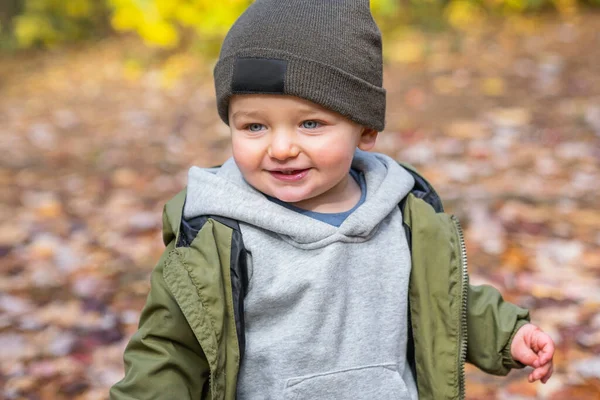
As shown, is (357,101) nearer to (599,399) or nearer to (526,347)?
(526,347)

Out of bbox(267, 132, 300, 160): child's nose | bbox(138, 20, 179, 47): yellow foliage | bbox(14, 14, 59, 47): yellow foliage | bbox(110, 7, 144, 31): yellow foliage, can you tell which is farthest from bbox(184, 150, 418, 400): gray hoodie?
bbox(14, 14, 59, 47): yellow foliage

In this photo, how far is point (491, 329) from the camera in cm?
221

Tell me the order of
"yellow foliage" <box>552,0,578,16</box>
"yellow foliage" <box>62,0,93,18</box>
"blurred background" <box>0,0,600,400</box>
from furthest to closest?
"yellow foliage" <box>62,0,93,18</box>
"yellow foliage" <box>552,0,578,16</box>
"blurred background" <box>0,0,600,400</box>

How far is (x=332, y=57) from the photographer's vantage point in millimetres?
1897

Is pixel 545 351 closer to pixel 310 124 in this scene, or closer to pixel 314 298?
pixel 314 298

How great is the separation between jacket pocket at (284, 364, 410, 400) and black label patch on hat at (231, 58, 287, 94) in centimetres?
79

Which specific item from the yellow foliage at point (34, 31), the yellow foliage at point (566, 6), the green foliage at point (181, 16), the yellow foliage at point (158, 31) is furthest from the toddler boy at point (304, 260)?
the yellow foliage at point (34, 31)

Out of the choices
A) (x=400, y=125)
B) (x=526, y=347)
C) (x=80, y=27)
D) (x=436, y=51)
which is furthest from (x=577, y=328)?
(x=80, y=27)

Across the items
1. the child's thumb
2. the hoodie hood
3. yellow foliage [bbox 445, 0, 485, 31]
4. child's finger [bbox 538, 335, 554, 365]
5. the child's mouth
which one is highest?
the child's mouth

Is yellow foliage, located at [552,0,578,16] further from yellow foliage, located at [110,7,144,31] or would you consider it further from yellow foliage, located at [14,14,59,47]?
yellow foliage, located at [14,14,59,47]

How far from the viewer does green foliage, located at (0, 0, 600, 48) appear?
9.58 metres

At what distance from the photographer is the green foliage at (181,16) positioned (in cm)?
958

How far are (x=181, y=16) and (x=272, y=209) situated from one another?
862 cm

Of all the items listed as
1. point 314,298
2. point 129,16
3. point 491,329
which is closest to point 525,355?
point 491,329
